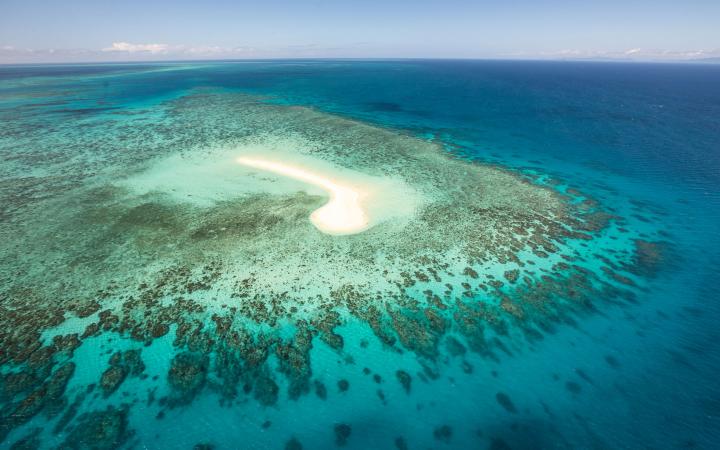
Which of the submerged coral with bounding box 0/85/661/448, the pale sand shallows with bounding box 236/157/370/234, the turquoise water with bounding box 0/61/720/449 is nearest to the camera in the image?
the turquoise water with bounding box 0/61/720/449

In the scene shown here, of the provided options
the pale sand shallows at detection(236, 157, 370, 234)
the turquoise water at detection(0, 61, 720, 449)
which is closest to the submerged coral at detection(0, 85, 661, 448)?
the turquoise water at detection(0, 61, 720, 449)

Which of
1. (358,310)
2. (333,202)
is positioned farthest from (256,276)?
(333,202)

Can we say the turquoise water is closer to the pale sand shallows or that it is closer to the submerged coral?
the submerged coral

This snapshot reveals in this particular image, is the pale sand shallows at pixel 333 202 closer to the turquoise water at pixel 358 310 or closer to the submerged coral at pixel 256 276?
the submerged coral at pixel 256 276

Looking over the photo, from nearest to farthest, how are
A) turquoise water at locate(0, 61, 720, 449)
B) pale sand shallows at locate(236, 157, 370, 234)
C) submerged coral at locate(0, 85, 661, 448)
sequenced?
turquoise water at locate(0, 61, 720, 449) → submerged coral at locate(0, 85, 661, 448) → pale sand shallows at locate(236, 157, 370, 234)

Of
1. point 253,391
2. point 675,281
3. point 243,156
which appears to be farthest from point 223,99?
point 675,281

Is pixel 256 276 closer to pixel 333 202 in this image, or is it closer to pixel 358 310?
pixel 358 310

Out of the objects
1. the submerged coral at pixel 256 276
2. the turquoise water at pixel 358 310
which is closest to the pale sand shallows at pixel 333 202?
the submerged coral at pixel 256 276
